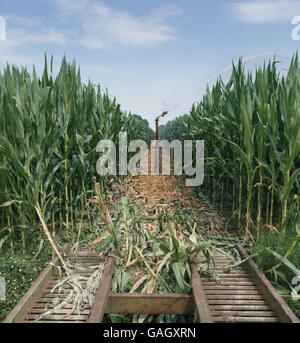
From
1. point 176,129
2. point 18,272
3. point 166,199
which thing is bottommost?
point 18,272

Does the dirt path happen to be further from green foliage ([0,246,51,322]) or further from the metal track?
green foliage ([0,246,51,322])

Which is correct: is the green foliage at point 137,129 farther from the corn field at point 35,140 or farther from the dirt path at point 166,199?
the corn field at point 35,140

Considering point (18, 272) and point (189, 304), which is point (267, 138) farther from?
point (18, 272)

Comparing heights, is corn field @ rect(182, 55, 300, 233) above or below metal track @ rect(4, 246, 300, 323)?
above

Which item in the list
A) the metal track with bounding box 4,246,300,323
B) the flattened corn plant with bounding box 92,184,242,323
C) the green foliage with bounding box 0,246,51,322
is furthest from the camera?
the green foliage with bounding box 0,246,51,322

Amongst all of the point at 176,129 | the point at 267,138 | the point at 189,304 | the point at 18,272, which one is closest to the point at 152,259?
the point at 189,304

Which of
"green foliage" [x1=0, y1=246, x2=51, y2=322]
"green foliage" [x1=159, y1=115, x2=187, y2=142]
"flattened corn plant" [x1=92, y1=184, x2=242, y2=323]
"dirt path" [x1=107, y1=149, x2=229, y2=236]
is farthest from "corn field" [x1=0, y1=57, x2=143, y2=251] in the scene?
"green foliage" [x1=159, y1=115, x2=187, y2=142]

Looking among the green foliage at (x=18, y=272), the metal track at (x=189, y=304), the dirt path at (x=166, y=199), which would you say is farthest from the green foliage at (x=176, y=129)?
the metal track at (x=189, y=304)

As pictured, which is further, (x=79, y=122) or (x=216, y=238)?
(x=79, y=122)

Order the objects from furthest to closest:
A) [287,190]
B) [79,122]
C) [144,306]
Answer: [79,122]
[287,190]
[144,306]

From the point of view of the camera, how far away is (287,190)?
9.13ft
